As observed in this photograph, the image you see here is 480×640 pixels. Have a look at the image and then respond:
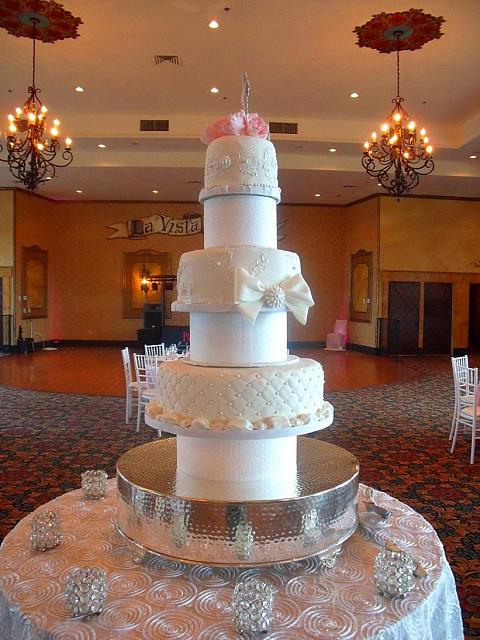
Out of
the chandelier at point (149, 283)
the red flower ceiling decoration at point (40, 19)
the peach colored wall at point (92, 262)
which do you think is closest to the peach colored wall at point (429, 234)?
the peach colored wall at point (92, 262)

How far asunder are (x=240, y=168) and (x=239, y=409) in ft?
3.07

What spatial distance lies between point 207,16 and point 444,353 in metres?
11.8

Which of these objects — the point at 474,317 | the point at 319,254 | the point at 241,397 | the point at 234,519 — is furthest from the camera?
the point at 474,317

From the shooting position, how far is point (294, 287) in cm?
200

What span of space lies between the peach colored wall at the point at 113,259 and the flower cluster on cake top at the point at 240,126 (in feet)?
46.5

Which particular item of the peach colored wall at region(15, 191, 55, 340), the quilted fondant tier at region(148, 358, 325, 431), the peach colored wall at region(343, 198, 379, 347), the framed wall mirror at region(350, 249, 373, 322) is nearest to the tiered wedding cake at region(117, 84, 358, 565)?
the quilted fondant tier at region(148, 358, 325, 431)

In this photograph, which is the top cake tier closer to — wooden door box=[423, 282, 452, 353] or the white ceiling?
the white ceiling

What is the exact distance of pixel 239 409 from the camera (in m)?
1.87

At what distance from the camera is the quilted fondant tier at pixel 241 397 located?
1867mm

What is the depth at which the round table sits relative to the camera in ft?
4.82

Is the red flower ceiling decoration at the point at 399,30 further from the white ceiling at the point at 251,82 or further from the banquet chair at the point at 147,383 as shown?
the banquet chair at the point at 147,383

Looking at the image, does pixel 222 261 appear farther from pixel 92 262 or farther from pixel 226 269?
pixel 92 262

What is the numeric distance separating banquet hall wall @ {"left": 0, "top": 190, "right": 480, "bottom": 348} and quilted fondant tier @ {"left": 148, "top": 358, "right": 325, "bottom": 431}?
43.4ft

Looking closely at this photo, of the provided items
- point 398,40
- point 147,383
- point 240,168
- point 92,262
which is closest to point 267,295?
point 240,168
